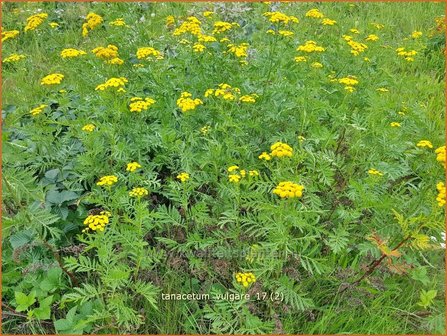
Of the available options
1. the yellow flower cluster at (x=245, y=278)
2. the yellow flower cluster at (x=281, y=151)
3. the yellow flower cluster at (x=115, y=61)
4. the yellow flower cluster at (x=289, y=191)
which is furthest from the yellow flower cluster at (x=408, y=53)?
the yellow flower cluster at (x=245, y=278)

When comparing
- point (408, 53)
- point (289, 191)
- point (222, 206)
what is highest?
point (408, 53)

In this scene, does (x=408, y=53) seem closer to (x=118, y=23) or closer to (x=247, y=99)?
(x=247, y=99)

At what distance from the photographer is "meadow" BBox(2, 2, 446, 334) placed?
7.72 ft

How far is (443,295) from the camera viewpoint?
2.68m

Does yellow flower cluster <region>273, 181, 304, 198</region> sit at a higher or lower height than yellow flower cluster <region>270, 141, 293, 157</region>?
lower

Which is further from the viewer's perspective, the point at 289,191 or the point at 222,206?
the point at 222,206

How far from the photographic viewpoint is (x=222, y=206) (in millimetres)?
2697

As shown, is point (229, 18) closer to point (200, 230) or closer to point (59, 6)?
point (59, 6)

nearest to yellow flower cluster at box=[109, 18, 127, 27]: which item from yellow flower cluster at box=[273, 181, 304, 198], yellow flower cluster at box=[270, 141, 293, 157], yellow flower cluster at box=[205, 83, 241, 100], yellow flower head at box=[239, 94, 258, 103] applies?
yellow flower cluster at box=[205, 83, 241, 100]

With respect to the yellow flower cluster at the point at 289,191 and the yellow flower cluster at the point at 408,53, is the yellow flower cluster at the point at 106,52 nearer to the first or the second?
the yellow flower cluster at the point at 289,191

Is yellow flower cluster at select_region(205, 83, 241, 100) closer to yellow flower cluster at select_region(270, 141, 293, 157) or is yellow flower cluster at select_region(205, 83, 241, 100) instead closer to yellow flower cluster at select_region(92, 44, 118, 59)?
yellow flower cluster at select_region(270, 141, 293, 157)

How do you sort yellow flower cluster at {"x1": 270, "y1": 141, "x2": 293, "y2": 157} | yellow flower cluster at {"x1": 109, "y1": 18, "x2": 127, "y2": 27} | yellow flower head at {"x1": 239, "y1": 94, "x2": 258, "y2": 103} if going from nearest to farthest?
1. yellow flower cluster at {"x1": 270, "y1": 141, "x2": 293, "y2": 157}
2. yellow flower head at {"x1": 239, "y1": 94, "x2": 258, "y2": 103}
3. yellow flower cluster at {"x1": 109, "y1": 18, "x2": 127, "y2": 27}

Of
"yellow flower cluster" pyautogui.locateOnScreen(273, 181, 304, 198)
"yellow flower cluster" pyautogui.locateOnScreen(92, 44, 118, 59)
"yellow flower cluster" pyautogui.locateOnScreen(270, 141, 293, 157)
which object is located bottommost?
"yellow flower cluster" pyautogui.locateOnScreen(273, 181, 304, 198)

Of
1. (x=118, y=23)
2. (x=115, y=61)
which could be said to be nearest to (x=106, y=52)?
(x=115, y=61)
